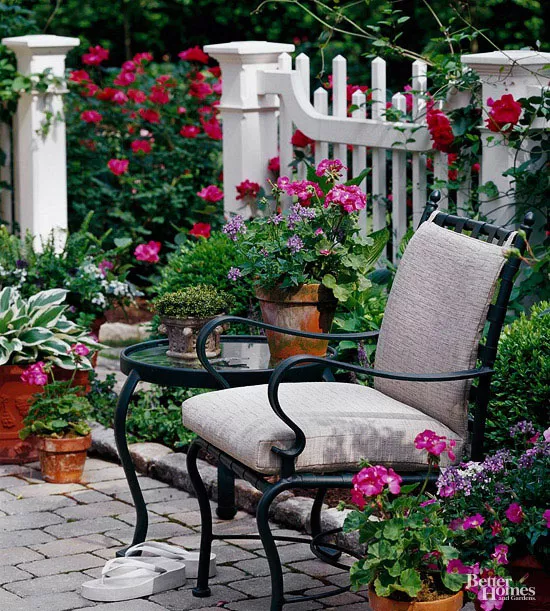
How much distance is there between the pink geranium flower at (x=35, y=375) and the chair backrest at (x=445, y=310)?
168cm

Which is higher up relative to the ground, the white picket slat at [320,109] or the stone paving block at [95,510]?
the white picket slat at [320,109]

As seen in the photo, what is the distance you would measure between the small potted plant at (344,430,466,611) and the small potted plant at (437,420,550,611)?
0.07 metres

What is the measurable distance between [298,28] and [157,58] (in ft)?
6.64

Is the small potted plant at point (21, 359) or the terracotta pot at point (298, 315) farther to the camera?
the small potted plant at point (21, 359)

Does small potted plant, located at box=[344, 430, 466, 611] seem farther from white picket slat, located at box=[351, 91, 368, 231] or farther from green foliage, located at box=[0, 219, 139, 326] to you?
green foliage, located at box=[0, 219, 139, 326]

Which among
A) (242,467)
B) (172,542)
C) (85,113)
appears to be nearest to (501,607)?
(242,467)

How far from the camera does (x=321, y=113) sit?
5.69 meters

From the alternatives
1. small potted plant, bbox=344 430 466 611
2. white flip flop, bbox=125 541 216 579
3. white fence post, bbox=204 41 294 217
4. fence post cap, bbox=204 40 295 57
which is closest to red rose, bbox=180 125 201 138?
white fence post, bbox=204 41 294 217

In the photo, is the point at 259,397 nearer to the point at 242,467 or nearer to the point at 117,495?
the point at 242,467

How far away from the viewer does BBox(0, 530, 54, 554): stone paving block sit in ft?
13.3

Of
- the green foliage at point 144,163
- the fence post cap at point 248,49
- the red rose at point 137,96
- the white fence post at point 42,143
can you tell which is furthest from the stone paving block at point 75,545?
the red rose at point 137,96

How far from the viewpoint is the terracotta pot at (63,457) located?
467 centimetres

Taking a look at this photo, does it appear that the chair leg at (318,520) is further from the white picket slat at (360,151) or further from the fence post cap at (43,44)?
the fence post cap at (43,44)


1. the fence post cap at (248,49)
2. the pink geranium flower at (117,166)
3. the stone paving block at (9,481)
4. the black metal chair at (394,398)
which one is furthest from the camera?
the pink geranium flower at (117,166)
